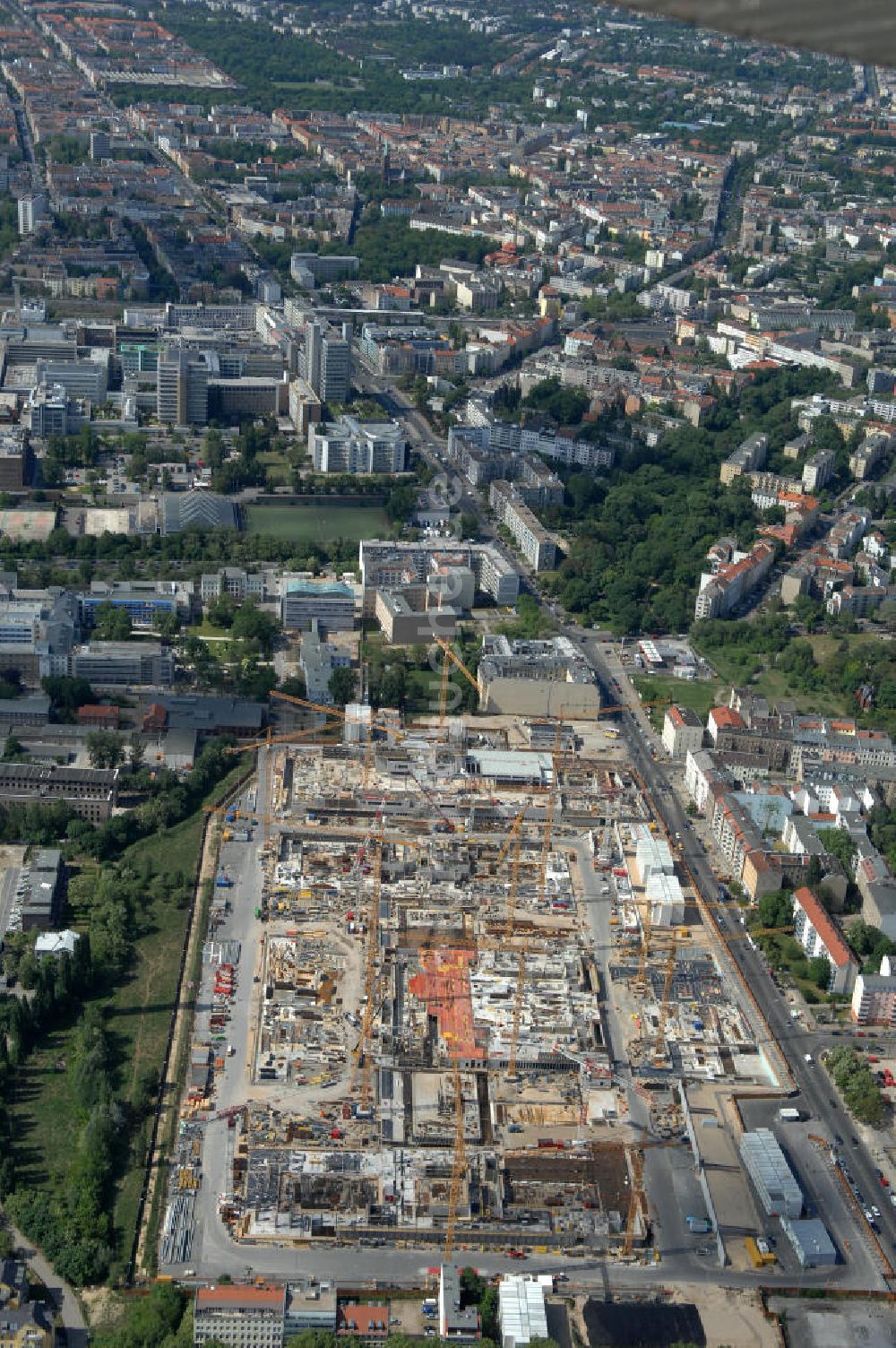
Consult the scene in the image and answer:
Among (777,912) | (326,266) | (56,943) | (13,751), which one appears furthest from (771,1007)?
(326,266)

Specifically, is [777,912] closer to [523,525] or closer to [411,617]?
[411,617]

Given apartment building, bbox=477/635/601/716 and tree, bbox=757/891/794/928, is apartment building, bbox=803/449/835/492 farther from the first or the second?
tree, bbox=757/891/794/928

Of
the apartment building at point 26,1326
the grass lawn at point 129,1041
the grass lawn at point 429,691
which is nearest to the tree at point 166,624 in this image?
the grass lawn at point 429,691

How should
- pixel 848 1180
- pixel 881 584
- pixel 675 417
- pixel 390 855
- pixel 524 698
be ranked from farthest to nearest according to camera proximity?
pixel 675 417 → pixel 881 584 → pixel 524 698 → pixel 390 855 → pixel 848 1180

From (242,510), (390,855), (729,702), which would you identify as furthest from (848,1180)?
(242,510)

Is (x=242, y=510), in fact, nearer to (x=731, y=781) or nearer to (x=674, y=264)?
(x=731, y=781)
